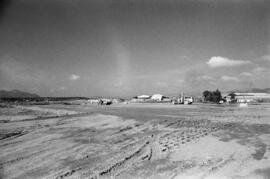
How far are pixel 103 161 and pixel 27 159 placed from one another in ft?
9.62

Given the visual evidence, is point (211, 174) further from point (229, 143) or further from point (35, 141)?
point (35, 141)

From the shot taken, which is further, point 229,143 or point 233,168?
point 229,143

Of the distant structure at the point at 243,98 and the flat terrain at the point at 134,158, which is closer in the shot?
the flat terrain at the point at 134,158

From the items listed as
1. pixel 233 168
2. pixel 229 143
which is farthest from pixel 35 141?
pixel 229 143

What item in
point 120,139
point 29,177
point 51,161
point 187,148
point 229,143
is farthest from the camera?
point 120,139

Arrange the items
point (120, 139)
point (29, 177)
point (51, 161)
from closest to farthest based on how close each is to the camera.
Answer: point (29, 177) < point (51, 161) < point (120, 139)

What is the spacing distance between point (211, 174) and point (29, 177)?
5.39m

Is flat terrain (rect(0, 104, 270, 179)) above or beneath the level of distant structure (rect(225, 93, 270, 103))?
beneath

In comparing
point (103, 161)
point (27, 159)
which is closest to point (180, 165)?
point (103, 161)

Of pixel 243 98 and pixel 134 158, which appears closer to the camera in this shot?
pixel 134 158

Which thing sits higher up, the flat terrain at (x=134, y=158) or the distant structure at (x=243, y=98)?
the distant structure at (x=243, y=98)

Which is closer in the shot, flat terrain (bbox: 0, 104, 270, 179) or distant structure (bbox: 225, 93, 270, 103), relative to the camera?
flat terrain (bbox: 0, 104, 270, 179)

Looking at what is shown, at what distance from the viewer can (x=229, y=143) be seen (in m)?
9.16

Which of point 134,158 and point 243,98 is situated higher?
point 243,98
